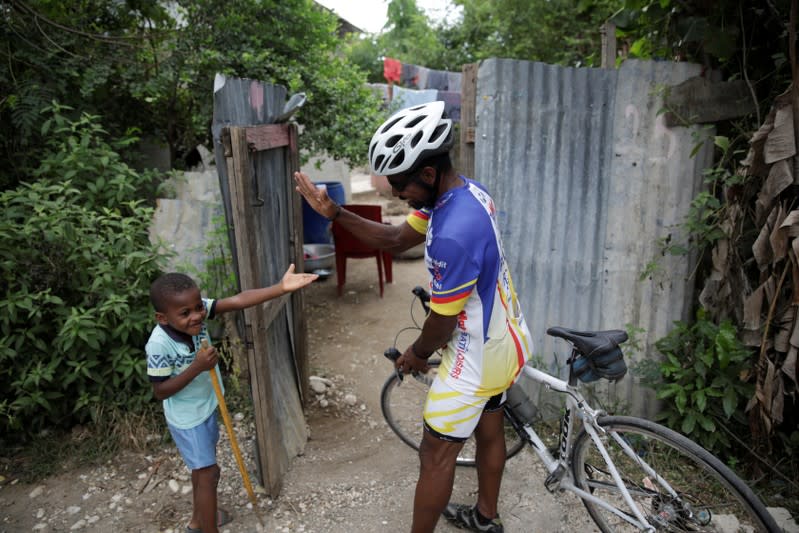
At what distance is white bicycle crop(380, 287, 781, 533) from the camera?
2328 millimetres

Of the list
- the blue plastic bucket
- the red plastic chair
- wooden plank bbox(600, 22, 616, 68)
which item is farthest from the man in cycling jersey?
the blue plastic bucket

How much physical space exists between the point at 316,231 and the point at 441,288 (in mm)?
5574

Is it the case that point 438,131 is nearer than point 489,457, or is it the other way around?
point 438,131

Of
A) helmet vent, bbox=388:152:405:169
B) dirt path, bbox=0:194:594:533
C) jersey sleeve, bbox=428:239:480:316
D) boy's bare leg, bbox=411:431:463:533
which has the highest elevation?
helmet vent, bbox=388:152:405:169

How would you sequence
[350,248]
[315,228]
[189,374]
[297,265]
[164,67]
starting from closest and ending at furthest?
[189,374]
[297,265]
[164,67]
[350,248]
[315,228]

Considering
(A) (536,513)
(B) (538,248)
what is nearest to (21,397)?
(A) (536,513)

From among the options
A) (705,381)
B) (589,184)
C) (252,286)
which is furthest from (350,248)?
(705,381)

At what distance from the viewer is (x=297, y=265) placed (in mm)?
3836

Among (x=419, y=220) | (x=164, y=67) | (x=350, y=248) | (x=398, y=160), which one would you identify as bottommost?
(x=350, y=248)

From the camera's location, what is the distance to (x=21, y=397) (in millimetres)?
3305

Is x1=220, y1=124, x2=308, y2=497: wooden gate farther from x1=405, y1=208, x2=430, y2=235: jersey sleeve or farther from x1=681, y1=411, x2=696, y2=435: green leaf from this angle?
x1=681, y1=411, x2=696, y2=435: green leaf

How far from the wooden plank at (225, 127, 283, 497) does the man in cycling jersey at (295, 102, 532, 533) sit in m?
0.74

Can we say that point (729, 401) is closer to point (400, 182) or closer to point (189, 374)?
point (400, 182)

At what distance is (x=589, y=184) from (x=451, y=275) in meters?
1.87
